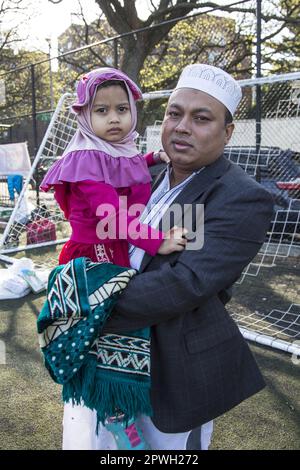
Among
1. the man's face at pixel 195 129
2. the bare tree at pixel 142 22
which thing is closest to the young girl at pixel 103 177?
the man's face at pixel 195 129

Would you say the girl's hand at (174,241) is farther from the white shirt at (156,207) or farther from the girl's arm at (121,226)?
the white shirt at (156,207)

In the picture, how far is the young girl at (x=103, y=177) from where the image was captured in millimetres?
A: 1594

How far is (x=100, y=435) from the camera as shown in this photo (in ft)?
5.99

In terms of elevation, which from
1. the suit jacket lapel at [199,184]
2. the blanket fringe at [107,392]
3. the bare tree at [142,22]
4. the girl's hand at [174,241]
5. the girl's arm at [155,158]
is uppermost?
the bare tree at [142,22]

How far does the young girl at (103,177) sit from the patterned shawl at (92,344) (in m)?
0.14

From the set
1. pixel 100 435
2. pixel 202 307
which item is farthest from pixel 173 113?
pixel 100 435

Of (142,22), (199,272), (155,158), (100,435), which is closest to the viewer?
(199,272)

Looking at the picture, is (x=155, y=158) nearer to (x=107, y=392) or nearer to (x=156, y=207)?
(x=156, y=207)

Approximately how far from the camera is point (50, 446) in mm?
2539

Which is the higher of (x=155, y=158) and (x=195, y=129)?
(x=195, y=129)

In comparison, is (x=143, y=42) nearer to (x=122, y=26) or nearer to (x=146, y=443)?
(x=122, y=26)

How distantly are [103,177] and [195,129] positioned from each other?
40cm

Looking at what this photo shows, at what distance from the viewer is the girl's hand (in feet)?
4.66

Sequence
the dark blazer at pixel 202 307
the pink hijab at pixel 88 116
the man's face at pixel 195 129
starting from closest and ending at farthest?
the dark blazer at pixel 202 307 → the man's face at pixel 195 129 → the pink hijab at pixel 88 116
